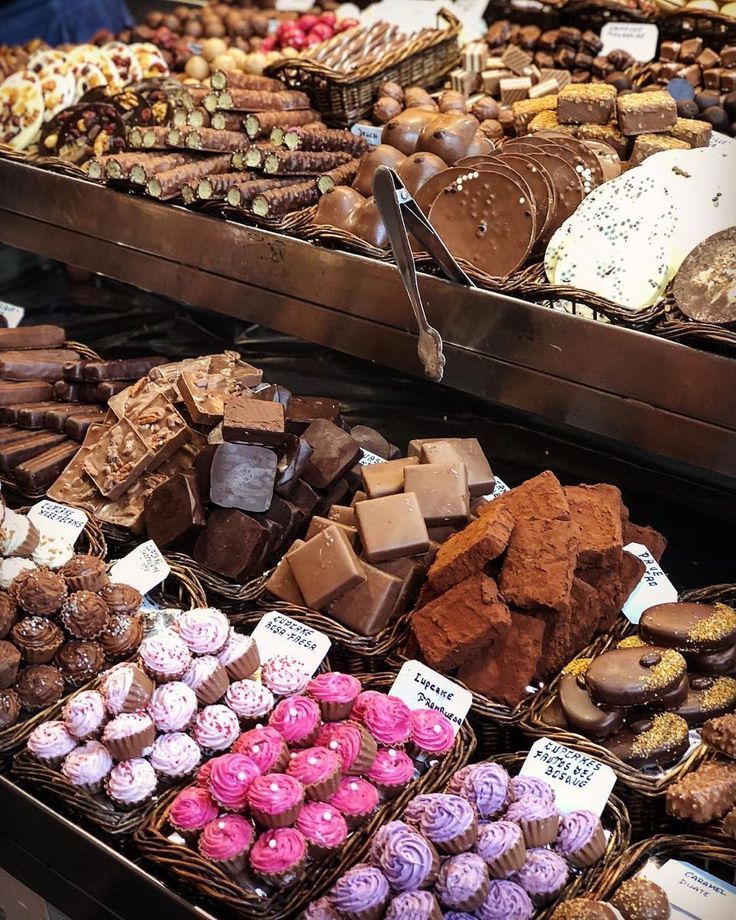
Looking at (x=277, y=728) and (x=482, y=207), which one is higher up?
(x=482, y=207)

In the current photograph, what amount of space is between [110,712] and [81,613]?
0.78 feet

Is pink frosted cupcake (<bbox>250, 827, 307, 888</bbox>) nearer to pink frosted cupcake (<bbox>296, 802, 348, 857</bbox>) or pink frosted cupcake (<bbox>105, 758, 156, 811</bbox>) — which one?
pink frosted cupcake (<bbox>296, 802, 348, 857</bbox>)

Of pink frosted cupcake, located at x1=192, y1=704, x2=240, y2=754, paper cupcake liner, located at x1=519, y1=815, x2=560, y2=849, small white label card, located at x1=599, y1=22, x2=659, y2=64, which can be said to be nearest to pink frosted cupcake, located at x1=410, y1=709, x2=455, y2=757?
paper cupcake liner, located at x1=519, y1=815, x2=560, y2=849

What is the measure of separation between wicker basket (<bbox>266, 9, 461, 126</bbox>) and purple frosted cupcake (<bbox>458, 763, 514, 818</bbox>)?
2342 mm

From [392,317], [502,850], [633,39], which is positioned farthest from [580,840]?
[633,39]

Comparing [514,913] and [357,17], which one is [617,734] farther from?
[357,17]

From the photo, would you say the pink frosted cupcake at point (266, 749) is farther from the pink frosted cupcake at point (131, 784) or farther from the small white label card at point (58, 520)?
the small white label card at point (58, 520)

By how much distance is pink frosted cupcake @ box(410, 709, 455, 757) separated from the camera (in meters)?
1.77

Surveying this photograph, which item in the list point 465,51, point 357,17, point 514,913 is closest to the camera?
point 514,913

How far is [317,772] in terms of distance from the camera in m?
1.64

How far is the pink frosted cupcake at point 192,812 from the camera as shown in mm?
1640

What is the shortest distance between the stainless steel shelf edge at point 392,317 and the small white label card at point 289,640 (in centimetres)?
64

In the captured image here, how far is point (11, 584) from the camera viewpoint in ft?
6.70

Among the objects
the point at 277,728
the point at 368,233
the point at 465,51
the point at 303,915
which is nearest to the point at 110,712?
the point at 277,728
